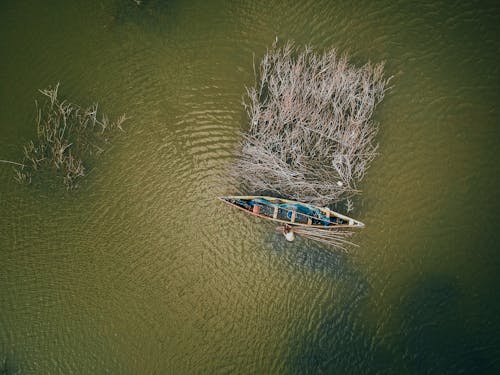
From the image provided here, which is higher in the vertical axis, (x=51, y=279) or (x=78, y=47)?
(x=78, y=47)

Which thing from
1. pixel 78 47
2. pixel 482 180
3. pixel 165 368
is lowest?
pixel 165 368

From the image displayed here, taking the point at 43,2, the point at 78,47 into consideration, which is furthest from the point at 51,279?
the point at 43,2

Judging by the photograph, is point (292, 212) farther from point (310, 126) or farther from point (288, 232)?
point (310, 126)

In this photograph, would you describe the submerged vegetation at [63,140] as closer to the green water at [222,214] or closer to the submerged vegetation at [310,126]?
the green water at [222,214]

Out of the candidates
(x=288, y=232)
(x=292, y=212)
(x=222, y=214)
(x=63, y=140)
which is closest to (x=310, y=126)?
(x=292, y=212)

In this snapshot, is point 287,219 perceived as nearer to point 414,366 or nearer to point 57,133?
point 414,366
